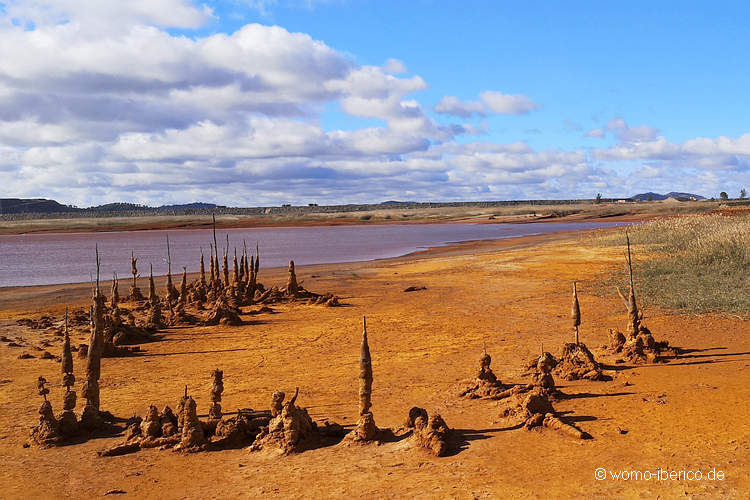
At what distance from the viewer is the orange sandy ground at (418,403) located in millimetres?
6395

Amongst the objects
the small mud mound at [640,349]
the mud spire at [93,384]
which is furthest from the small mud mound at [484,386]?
the mud spire at [93,384]

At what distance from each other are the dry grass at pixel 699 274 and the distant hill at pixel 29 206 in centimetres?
14308

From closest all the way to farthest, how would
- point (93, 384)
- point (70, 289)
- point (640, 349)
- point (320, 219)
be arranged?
1. point (93, 384)
2. point (640, 349)
3. point (70, 289)
4. point (320, 219)

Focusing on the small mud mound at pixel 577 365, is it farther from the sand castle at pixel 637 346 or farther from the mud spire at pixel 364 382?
the mud spire at pixel 364 382

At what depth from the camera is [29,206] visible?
14638 centimetres

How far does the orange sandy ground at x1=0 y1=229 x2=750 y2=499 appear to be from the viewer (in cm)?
639

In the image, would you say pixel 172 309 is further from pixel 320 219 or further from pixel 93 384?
pixel 320 219

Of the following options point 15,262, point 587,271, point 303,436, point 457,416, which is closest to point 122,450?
point 303,436

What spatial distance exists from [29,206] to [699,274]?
158 m

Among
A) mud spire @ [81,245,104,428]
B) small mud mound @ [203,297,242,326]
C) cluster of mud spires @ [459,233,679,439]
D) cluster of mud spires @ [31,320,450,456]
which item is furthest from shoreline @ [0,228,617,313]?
cluster of mud spires @ [459,233,679,439]

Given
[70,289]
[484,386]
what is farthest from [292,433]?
[70,289]

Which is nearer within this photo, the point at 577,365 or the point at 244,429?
the point at 244,429

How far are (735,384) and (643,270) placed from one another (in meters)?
13.0

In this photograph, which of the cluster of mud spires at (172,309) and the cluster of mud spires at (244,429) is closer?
the cluster of mud spires at (244,429)
